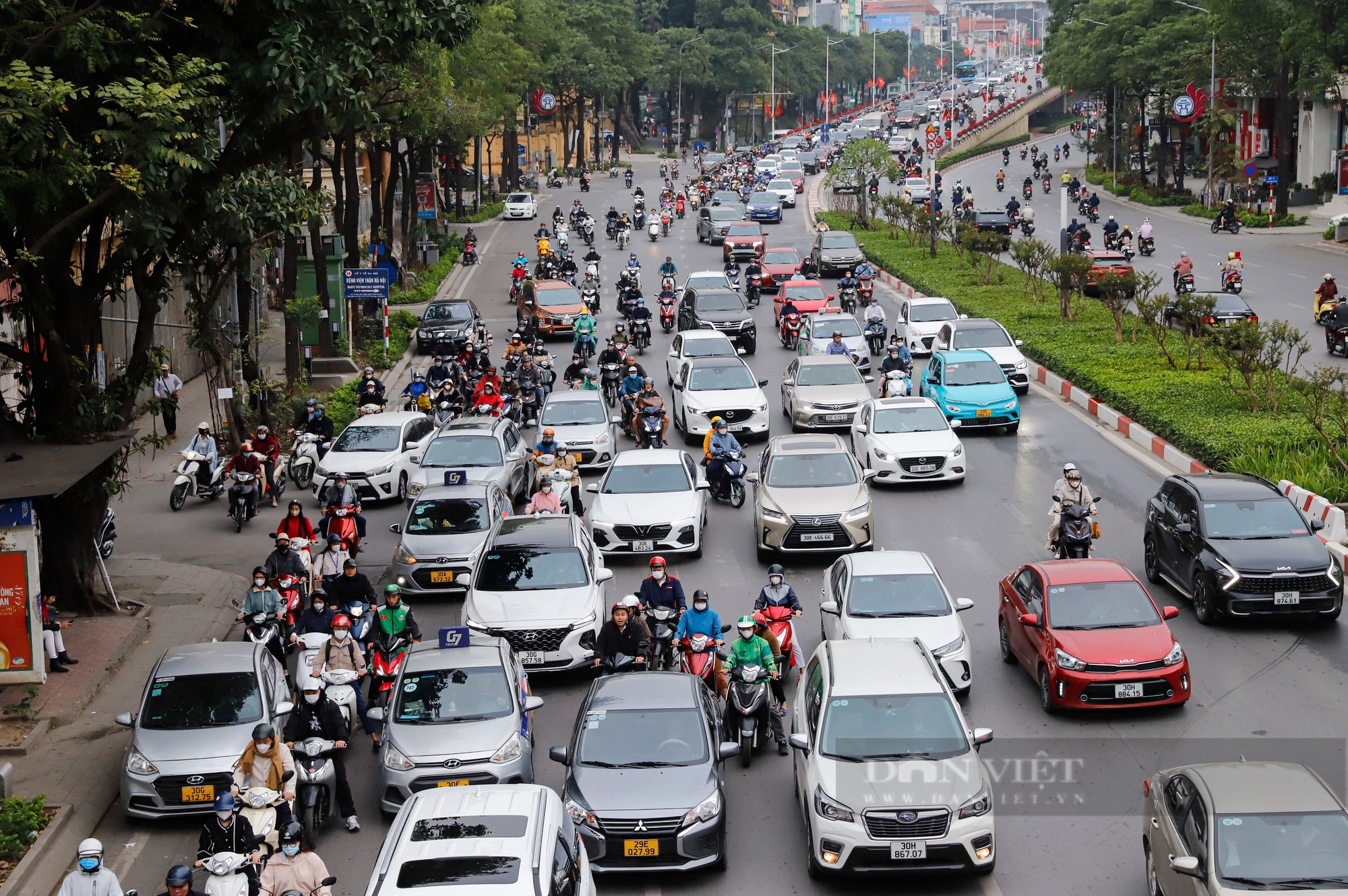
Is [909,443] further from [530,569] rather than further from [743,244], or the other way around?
[743,244]

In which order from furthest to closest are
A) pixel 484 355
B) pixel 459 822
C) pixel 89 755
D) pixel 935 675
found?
pixel 484 355
pixel 89 755
pixel 935 675
pixel 459 822

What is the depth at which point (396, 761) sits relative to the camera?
13305 millimetres

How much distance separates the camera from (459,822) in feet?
33.3

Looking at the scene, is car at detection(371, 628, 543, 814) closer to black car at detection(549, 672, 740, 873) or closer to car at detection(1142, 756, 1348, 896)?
black car at detection(549, 672, 740, 873)

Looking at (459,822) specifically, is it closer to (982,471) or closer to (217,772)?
(217,772)

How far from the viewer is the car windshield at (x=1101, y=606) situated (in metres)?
15.3

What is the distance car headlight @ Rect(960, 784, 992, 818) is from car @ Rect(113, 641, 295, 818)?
6.48 metres

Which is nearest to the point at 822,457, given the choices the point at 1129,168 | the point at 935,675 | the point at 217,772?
the point at 935,675

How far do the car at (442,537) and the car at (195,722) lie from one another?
488 cm

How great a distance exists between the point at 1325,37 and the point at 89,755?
182 ft

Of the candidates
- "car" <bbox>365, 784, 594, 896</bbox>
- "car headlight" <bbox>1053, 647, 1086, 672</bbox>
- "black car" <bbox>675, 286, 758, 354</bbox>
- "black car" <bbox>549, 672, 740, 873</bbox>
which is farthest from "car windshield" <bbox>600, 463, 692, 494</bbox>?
"black car" <bbox>675, 286, 758, 354</bbox>

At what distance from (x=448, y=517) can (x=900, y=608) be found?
7.39 meters

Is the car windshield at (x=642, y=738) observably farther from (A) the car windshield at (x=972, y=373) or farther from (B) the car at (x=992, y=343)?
(B) the car at (x=992, y=343)

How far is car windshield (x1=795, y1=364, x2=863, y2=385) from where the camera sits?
1177 inches
